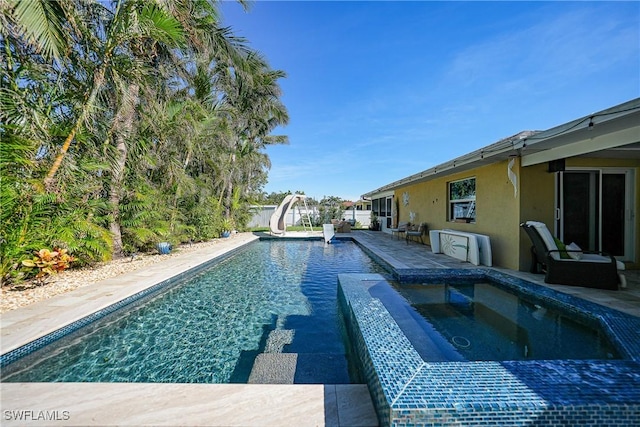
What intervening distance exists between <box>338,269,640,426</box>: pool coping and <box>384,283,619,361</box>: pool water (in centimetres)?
60

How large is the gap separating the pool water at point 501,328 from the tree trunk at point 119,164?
7634mm

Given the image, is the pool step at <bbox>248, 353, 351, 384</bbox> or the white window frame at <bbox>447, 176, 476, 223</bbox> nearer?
the pool step at <bbox>248, 353, 351, 384</bbox>

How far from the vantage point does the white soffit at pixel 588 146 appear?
394 cm

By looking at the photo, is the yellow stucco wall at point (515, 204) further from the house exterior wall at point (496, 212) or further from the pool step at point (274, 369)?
the pool step at point (274, 369)

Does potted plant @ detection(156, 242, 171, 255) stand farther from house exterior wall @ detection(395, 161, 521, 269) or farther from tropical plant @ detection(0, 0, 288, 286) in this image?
house exterior wall @ detection(395, 161, 521, 269)

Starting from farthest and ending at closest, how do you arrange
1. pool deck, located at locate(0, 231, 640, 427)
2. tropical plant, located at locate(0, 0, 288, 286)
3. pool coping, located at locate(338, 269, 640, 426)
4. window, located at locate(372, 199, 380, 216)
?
window, located at locate(372, 199, 380, 216) → tropical plant, located at locate(0, 0, 288, 286) → pool deck, located at locate(0, 231, 640, 427) → pool coping, located at locate(338, 269, 640, 426)

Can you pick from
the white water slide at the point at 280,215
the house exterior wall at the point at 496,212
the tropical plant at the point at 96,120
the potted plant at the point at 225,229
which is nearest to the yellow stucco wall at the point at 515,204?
the house exterior wall at the point at 496,212

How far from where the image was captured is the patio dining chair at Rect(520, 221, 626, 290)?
4.73 metres

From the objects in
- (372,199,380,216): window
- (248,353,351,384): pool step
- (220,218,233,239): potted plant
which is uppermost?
(372,199,380,216): window

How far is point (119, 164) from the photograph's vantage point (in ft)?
23.8

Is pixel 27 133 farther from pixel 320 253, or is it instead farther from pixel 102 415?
pixel 320 253

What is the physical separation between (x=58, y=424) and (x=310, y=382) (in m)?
1.85

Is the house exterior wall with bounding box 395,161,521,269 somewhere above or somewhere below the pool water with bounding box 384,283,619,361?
above

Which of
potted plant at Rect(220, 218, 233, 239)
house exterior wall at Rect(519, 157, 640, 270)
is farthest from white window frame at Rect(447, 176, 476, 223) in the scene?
potted plant at Rect(220, 218, 233, 239)
